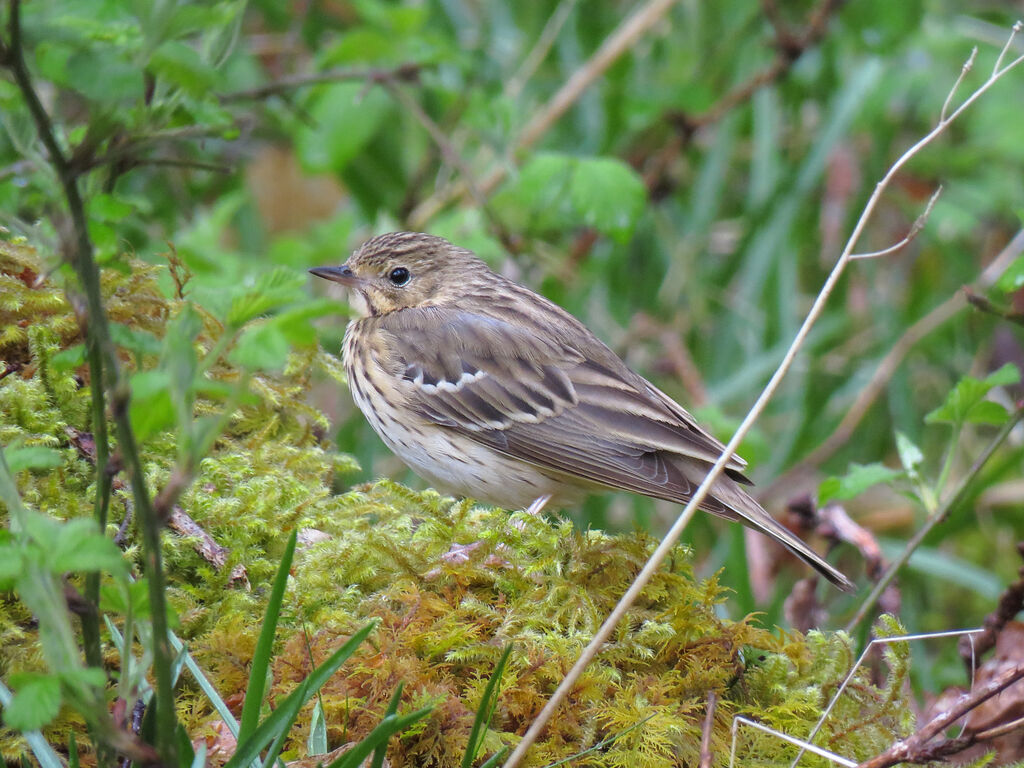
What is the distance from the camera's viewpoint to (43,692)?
1378 millimetres

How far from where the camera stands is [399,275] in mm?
4375

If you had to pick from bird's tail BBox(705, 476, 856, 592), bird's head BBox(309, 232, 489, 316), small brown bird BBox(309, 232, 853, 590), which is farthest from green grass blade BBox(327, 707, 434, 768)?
bird's head BBox(309, 232, 489, 316)

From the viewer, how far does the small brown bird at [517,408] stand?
3496 mm

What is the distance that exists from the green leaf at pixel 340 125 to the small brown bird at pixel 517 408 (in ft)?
4.29

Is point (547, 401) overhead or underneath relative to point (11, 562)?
underneath

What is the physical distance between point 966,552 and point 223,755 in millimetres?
5599

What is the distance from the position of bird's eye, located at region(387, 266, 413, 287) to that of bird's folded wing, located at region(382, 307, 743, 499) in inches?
11.4

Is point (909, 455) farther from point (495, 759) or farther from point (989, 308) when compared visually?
point (495, 759)

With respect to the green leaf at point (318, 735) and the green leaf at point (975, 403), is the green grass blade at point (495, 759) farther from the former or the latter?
the green leaf at point (975, 403)

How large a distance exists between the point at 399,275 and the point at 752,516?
6.12 feet

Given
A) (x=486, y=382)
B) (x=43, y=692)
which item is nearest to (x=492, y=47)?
(x=486, y=382)

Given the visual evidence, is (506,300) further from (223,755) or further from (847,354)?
(847,354)

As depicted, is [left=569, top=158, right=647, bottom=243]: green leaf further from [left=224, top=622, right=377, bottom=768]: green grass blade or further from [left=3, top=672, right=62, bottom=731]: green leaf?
[left=3, top=672, right=62, bottom=731]: green leaf

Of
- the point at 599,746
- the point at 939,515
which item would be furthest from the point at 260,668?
the point at 939,515
